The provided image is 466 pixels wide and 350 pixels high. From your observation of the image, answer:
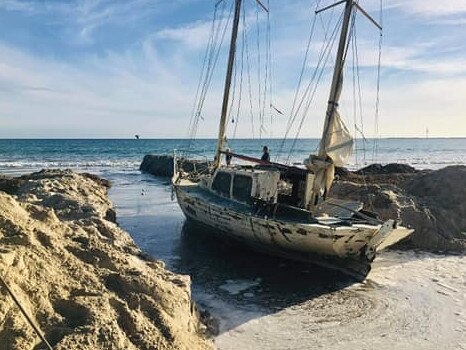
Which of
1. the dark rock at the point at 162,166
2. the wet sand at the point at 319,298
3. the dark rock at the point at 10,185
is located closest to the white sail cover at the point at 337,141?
the wet sand at the point at 319,298

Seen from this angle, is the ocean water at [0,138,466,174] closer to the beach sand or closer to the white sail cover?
the white sail cover

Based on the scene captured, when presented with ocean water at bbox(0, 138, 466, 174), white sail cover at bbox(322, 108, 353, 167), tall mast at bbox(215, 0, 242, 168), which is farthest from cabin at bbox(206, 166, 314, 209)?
tall mast at bbox(215, 0, 242, 168)

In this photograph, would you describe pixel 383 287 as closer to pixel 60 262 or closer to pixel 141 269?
pixel 141 269

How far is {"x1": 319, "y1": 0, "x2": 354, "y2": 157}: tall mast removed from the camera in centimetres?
1434

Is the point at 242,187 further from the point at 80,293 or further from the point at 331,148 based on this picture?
the point at 80,293

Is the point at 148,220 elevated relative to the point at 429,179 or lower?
lower

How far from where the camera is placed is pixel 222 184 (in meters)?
16.8

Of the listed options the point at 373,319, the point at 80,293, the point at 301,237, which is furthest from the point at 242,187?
the point at 80,293

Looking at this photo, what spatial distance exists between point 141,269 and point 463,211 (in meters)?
13.1

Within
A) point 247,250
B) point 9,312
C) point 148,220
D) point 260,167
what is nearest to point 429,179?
point 260,167

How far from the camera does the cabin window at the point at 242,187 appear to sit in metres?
15.4

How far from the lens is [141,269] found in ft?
25.9

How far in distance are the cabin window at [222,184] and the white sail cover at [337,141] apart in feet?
12.4

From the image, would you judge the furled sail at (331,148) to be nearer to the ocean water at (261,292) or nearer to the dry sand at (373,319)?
the ocean water at (261,292)
